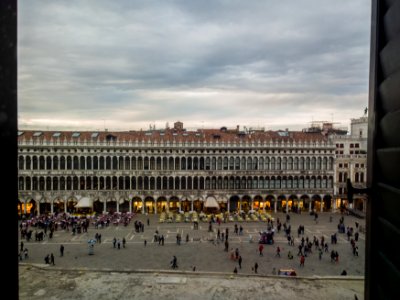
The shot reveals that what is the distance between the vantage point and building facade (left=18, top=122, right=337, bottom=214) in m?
48.2

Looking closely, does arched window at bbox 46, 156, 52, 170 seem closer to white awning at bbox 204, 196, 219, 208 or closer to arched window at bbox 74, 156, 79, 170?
arched window at bbox 74, 156, 79, 170

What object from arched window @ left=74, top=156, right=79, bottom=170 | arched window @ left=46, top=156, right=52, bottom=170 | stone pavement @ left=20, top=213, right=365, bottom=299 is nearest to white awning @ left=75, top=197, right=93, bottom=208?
arched window @ left=74, top=156, right=79, bottom=170

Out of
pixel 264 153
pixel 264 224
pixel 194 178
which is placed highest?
pixel 264 153

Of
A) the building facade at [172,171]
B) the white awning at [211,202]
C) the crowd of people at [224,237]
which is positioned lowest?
the crowd of people at [224,237]

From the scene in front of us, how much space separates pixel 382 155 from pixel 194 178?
48683 millimetres

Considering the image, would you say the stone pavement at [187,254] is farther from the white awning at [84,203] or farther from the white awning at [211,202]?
the white awning at [211,202]

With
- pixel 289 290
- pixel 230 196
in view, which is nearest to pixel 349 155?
pixel 230 196

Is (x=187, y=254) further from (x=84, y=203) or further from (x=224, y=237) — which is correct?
(x=84, y=203)

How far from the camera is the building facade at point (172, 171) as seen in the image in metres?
48.2

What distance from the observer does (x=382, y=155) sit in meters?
2.07

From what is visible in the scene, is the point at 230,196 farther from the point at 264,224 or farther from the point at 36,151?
the point at 36,151

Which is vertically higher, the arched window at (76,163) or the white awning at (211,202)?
the arched window at (76,163)

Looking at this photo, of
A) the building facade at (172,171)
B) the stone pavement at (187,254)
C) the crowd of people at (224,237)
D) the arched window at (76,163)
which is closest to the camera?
the stone pavement at (187,254)

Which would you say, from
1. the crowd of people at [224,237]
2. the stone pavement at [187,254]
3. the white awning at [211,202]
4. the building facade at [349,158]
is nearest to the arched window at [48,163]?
the crowd of people at [224,237]
